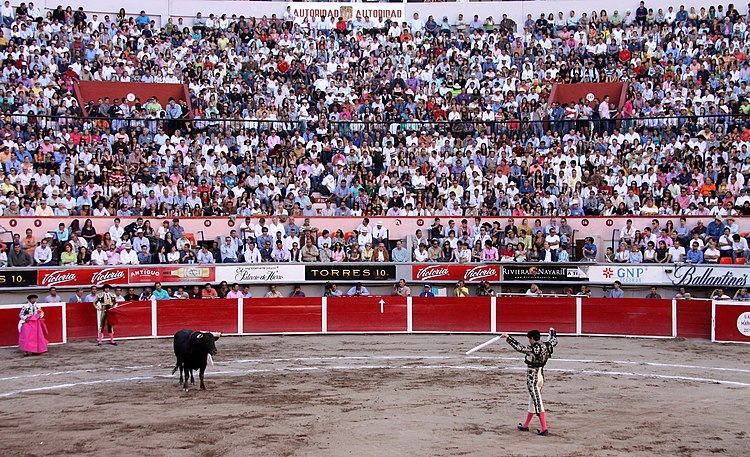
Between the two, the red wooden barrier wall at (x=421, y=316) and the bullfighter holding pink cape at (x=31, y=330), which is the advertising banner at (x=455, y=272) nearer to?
the red wooden barrier wall at (x=421, y=316)

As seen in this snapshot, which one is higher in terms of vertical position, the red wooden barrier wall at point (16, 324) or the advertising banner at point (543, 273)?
the advertising banner at point (543, 273)

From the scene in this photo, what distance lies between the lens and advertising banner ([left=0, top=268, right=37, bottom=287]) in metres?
22.1

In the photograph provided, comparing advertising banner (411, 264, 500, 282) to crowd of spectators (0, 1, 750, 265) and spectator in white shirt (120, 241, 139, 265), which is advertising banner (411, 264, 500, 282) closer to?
crowd of spectators (0, 1, 750, 265)

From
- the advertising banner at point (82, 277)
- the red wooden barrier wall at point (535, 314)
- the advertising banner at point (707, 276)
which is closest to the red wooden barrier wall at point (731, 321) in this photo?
the advertising banner at point (707, 276)

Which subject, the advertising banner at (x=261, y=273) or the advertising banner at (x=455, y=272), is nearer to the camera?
the advertising banner at (x=261, y=273)

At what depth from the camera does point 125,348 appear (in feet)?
68.3

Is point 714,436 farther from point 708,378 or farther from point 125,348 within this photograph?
point 125,348

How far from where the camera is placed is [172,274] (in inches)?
938

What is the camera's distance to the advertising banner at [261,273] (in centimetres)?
2423

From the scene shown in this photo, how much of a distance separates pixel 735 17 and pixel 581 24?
17.9ft

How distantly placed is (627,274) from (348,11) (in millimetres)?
17515

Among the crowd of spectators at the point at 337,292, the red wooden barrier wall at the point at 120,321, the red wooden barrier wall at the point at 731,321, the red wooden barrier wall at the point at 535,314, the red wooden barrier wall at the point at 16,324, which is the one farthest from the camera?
the red wooden barrier wall at the point at 535,314

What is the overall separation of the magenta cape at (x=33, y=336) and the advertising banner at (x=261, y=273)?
5.39 metres

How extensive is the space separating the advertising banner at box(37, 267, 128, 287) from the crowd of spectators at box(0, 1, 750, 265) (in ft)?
1.31
